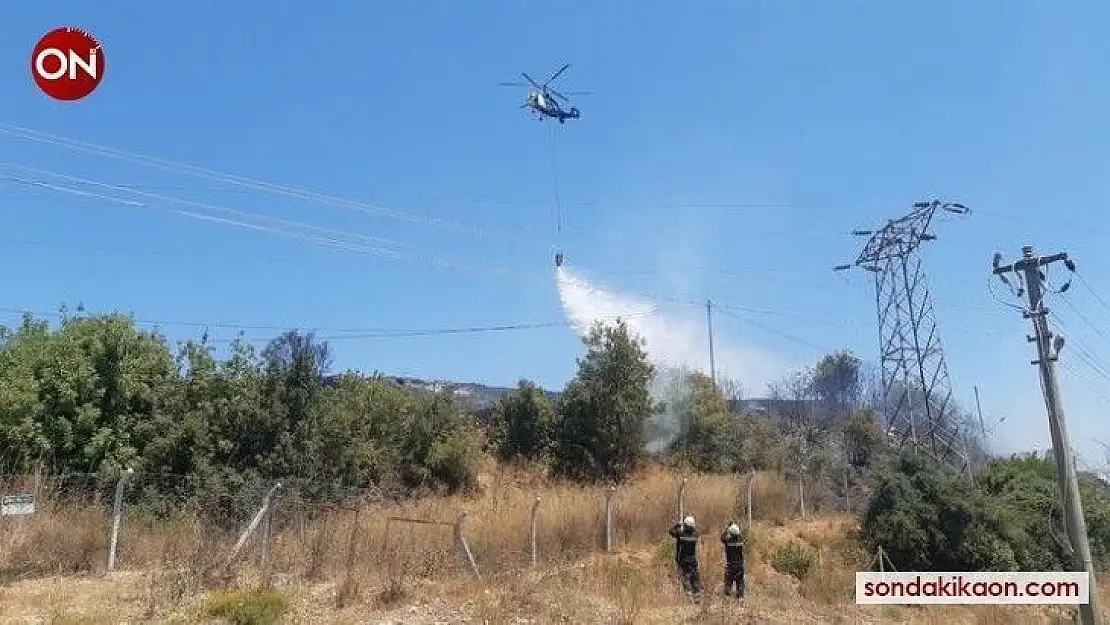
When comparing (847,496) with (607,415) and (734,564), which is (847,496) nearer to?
(607,415)

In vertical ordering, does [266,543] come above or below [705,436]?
below

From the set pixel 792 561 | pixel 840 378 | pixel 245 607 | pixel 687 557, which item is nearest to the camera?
pixel 245 607

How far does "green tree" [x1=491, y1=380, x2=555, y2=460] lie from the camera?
111 feet

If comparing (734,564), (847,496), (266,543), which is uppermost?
(847,496)

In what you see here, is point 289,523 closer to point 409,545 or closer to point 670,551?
point 409,545

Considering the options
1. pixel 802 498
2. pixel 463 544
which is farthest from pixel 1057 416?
pixel 463 544

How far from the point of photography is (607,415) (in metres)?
33.2

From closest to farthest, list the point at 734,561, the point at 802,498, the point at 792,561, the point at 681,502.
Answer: the point at 734,561 < the point at 792,561 < the point at 681,502 < the point at 802,498

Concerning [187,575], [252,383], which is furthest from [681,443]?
[187,575]

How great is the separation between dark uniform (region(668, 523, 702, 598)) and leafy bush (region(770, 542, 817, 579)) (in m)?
6.66

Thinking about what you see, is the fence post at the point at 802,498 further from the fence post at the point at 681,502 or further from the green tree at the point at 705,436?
the fence post at the point at 681,502

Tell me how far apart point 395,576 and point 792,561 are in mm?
13011

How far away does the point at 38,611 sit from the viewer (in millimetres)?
11969

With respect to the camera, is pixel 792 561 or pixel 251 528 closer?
pixel 251 528
